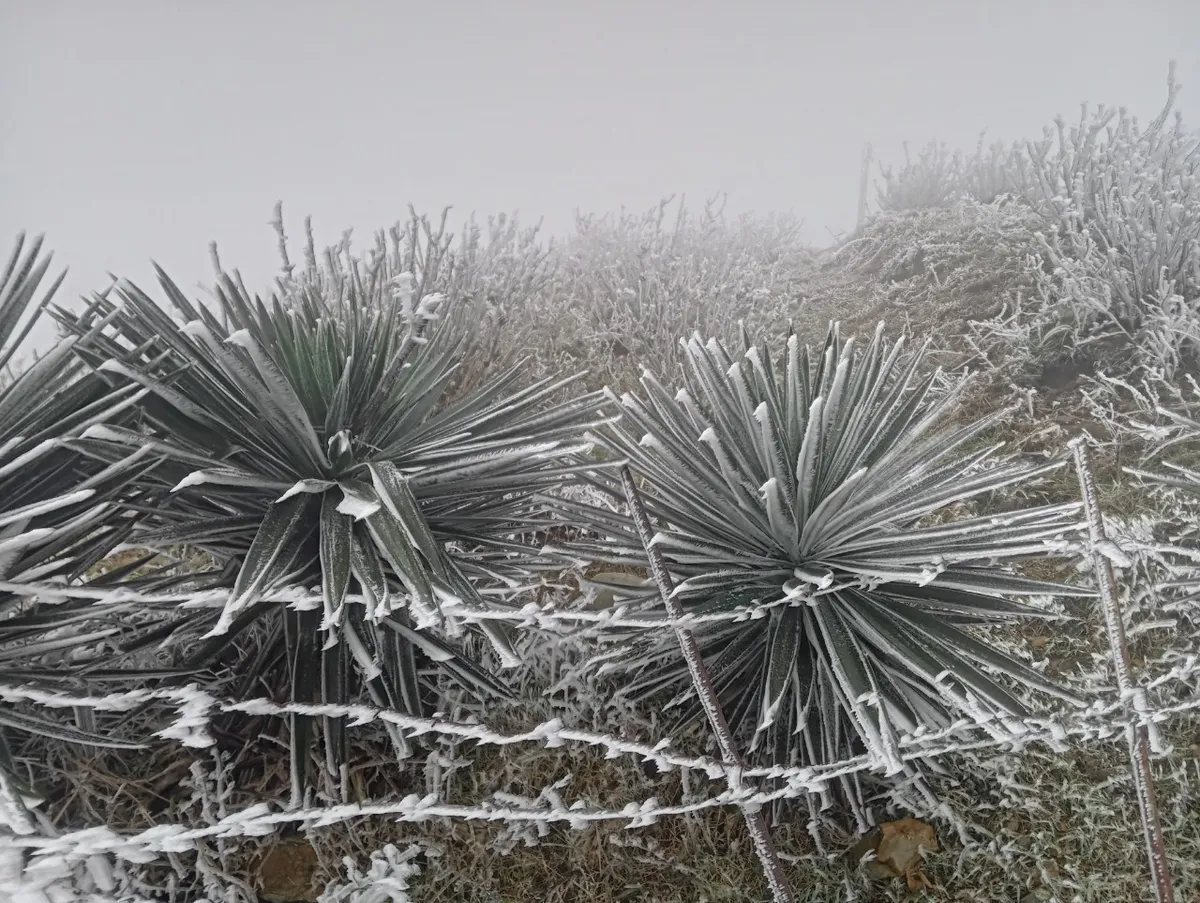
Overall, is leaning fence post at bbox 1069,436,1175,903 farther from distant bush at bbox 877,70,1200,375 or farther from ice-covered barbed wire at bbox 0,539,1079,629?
distant bush at bbox 877,70,1200,375

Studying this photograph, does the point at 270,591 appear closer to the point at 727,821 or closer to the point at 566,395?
the point at 727,821

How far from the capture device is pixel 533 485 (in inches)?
52.6

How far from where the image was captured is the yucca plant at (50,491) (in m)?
0.98

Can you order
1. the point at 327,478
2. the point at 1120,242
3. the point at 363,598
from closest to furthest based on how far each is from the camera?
1. the point at 363,598
2. the point at 327,478
3. the point at 1120,242

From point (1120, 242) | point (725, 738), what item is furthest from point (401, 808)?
point (1120, 242)

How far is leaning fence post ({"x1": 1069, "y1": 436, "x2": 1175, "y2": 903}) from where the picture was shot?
0.91m

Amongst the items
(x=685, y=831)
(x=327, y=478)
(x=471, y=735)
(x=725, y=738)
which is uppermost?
(x=327, y=478)

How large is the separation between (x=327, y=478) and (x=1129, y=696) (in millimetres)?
1312

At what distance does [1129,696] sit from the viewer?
3.01ft

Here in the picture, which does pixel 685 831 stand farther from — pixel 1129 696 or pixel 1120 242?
pixel 1120 242

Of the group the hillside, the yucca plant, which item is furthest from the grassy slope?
the yucca plant

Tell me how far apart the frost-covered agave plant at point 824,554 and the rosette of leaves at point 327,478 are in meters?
0.27

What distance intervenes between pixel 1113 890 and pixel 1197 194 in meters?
2.56

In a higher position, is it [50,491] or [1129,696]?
[50,491]
